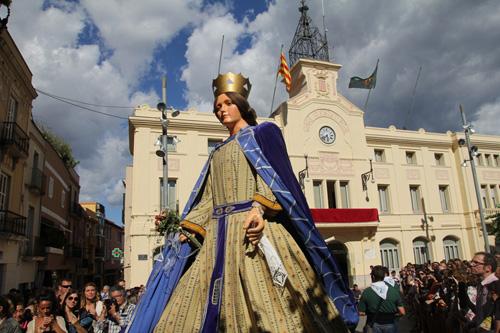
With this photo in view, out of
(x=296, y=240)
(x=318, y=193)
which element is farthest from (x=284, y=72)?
(x=296, y=240)

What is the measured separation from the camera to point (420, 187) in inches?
1021

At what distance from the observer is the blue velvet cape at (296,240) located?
10.0 feet

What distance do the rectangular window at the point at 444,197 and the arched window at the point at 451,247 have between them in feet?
6.06

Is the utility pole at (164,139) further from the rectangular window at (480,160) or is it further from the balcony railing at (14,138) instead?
the rectangular window at (480,160)

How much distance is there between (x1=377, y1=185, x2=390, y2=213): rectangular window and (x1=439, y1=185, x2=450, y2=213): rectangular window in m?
4.22

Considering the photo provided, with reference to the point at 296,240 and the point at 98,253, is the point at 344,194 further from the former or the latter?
the point at 98,253

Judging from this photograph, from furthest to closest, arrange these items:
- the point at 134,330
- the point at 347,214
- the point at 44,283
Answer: the point at 347,214 → the point at 44,283 → the point at 134,330

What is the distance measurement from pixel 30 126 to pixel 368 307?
54.6 ft

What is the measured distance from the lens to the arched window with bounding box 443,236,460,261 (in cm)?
2564

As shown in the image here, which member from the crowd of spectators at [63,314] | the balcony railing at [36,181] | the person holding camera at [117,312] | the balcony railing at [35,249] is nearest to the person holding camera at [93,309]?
the crowd of spectators at [63,314]

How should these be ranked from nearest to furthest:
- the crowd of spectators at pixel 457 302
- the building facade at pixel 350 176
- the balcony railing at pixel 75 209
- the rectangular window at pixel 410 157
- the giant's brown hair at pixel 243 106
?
the giant's brown hair at pixel 243 106 → the crowd of spectators at pixel 457 302 → the building facade at pixel 350 176 → the rectangular window at pixel 410 157 → the balcony railing at pixel 75 209

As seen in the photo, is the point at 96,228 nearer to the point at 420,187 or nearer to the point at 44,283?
the point at 44,283

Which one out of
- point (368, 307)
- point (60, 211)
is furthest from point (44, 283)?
point (368, 307)

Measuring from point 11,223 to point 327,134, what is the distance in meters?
17.2
